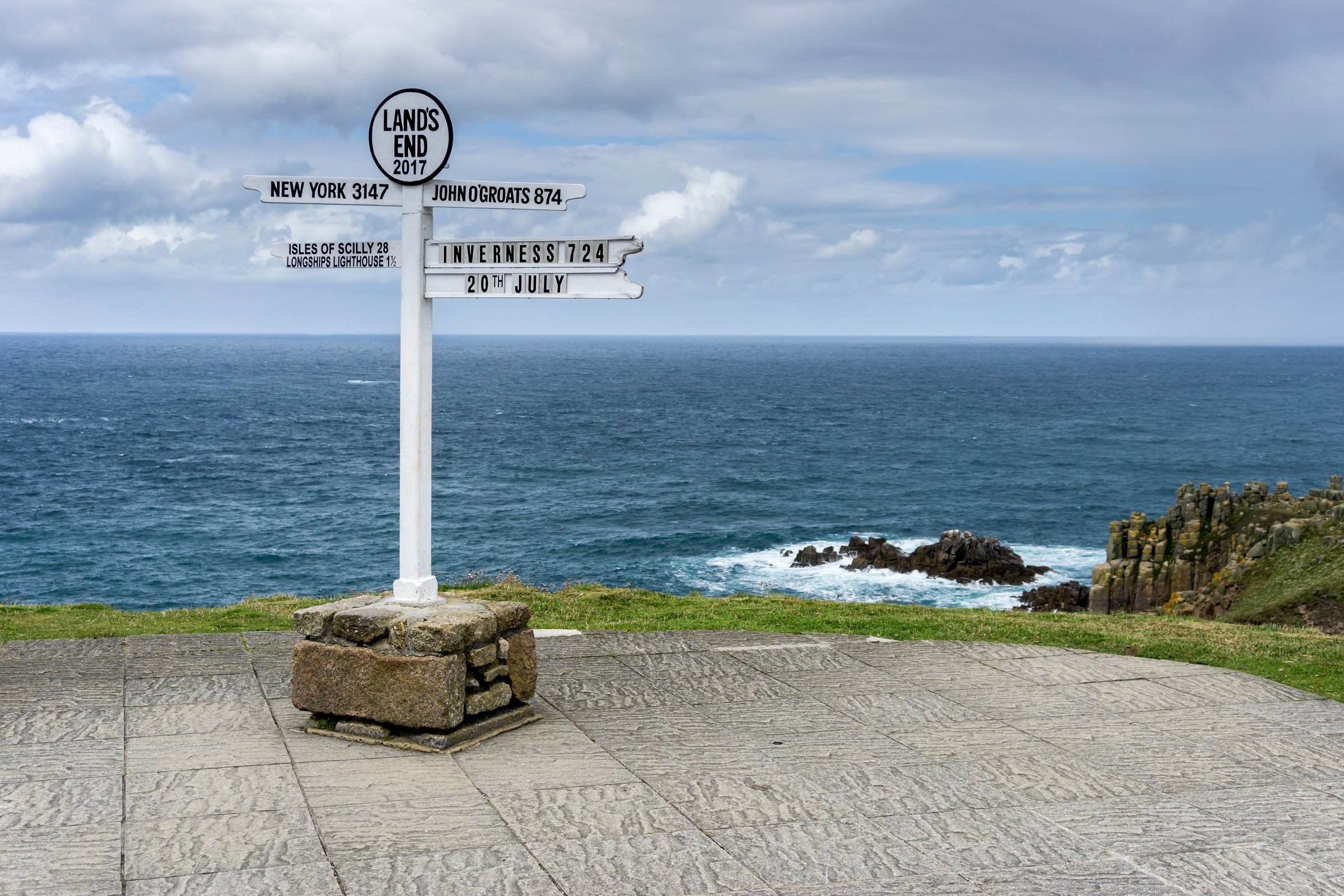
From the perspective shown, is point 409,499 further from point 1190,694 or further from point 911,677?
point 1190,694

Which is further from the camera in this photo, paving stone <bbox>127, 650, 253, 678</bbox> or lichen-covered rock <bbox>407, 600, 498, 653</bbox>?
paving stone <bbox>127, 650, 253, 678</bbox>

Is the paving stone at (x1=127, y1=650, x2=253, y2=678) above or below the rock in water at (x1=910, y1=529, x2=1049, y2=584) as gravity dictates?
above

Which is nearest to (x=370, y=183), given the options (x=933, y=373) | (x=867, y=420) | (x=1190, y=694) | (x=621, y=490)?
(x=1190, y=694)

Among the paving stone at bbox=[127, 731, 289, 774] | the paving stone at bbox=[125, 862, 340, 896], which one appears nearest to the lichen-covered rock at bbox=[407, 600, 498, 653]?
the paving stone at bbox=[127, 731, 289, 774]

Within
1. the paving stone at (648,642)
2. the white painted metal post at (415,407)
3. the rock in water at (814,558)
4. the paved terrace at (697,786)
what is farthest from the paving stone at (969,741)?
the rock in water at (814,558)

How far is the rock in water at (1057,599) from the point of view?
27797 millimetres

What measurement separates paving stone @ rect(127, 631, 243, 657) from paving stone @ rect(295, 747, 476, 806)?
3.50 m

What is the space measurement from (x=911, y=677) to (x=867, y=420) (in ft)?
252

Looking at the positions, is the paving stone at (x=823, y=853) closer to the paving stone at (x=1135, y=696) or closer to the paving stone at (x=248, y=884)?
the paving stone at (x=248, y=884)

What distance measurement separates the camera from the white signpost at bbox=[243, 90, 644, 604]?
24.3ft

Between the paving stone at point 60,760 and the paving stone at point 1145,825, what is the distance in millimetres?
5312

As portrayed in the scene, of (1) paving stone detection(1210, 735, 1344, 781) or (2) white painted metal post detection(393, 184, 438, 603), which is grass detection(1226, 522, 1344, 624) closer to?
(1) paving stone detection(1210, 735, 1344, 781)

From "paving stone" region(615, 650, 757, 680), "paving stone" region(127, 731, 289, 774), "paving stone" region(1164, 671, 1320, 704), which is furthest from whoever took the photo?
"paving stone" region(615, 650, 757, 680)

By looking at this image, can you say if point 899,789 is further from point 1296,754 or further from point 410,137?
point 410,137
